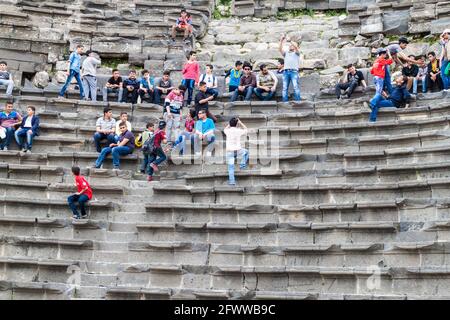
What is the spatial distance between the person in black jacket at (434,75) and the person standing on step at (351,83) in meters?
1.74

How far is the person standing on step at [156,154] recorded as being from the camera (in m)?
20.0

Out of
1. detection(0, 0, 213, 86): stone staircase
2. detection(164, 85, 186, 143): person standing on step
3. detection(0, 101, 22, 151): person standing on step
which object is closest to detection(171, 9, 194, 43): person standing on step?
detection(0, 0, 213, 86): stone staircase

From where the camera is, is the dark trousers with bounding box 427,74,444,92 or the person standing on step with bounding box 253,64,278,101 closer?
the dark trousers with bounding box 427,74,444,92

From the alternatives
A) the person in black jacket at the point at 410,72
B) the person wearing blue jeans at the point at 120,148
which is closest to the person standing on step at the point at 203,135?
the person wearing blue jeans at the point at 120,148

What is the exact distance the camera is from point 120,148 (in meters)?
20.4

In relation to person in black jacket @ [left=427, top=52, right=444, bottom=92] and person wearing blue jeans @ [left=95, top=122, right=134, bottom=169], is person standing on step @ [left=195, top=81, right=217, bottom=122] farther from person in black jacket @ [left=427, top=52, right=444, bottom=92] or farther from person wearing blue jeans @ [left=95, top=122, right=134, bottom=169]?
person in black jacket @ [left=427, top=52, right=444, bottom=92]

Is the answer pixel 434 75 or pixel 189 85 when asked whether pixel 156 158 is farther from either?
pixel 434 75

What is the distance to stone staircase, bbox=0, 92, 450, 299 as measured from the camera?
16031 mm

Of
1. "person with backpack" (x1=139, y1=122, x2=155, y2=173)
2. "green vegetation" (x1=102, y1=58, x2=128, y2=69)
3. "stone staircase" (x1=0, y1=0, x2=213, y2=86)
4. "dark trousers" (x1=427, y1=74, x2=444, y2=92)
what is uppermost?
"stone staircase" (x1=0, y1=0, x2=213, y2=86)

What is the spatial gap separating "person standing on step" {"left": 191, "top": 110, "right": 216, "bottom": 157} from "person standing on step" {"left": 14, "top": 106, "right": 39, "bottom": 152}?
4.03 metres

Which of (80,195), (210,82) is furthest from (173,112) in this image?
(80,195)

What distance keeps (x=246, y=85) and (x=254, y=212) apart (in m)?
6.45

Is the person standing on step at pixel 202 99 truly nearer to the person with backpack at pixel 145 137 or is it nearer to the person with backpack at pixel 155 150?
the person with backpack at pixel 145 137
